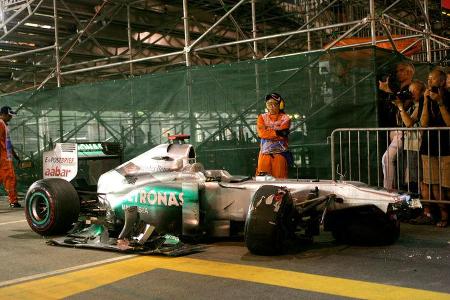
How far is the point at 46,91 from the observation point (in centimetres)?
1280

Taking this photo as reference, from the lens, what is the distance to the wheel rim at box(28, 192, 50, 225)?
24.7ft

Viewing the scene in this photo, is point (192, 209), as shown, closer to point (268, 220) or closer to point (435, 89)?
point (268, 220)

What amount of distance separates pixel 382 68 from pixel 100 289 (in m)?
5.44

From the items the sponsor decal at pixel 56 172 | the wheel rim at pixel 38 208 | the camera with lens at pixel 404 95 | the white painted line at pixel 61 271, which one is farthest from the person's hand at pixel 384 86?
the wheel rim at pixel 38 208

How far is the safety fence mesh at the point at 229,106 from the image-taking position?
8508 mm

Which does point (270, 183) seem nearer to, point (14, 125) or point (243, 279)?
point (243, 279)

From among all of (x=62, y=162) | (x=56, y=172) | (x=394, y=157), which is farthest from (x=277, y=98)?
(x=56, y=172)

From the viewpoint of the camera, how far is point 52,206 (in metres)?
7.25

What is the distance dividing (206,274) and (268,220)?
85 cm

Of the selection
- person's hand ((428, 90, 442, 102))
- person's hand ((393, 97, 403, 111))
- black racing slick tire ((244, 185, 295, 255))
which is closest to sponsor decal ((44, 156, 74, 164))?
black racing slick tire ((244, 185, 295, 255))

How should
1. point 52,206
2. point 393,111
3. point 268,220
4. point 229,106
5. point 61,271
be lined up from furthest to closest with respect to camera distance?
point 229,106
point 393,111
point 52,206
point 268,220
point 61,271

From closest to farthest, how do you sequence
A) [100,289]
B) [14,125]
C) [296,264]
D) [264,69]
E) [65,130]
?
[100,289] < [296,264] < [264,69] < [65,130] < [14,125]

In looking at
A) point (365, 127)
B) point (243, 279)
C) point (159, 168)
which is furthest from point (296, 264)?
point (365, 127)

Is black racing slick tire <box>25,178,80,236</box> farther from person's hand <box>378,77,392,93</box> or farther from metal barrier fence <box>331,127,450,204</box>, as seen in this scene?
person's hand <box>378,77,392,93</box>
